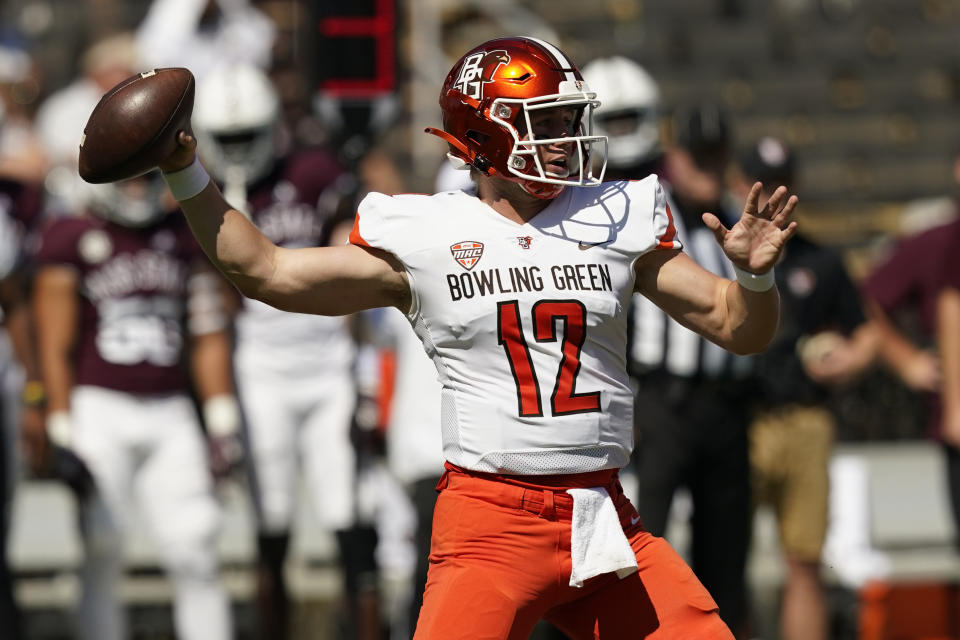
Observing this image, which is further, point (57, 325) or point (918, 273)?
point (918, 273)

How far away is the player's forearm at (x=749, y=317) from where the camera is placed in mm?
3207

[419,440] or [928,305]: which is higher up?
[928,305]

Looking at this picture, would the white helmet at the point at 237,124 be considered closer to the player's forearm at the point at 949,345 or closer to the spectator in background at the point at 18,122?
the spectator in background at the point at 18,122

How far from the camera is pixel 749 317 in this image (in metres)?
3.22

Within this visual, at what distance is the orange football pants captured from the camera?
303cm

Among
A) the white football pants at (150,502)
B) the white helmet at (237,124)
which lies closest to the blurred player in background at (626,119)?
the white helmet at (237,124)

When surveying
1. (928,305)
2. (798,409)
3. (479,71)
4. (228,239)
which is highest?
(479,71)

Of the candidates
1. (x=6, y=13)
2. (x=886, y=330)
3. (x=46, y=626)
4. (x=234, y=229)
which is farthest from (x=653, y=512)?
(x=6, y=13)

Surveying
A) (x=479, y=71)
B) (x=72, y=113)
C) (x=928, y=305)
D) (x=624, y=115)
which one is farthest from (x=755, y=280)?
(x=72, y=113)

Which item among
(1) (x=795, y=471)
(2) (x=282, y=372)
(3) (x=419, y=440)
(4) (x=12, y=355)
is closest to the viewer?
(3) (x=419, y=440)

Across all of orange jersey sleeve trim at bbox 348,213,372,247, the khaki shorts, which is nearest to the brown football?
orange jersey sleeve trim at bbox 348,213,372,247

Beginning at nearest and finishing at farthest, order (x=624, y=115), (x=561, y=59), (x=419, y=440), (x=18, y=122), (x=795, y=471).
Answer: (x=561, y=59)
(x=419, y=440)
(x=624, y=115)
(x=795, y=471)
(x=18, y=122)

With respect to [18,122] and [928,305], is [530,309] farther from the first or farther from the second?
[18,122]

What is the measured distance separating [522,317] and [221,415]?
2.68 m
